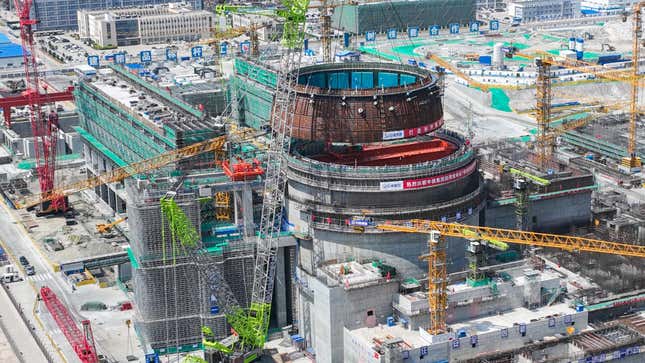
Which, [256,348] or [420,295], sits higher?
[420,295]

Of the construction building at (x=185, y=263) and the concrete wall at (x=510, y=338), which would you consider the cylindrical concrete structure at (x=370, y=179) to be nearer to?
the construction building at (x=185, y=263)

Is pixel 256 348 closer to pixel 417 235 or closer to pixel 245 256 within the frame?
pixel 245 256

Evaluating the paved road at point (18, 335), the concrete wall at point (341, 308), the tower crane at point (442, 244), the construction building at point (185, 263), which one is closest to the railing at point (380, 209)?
the tower crane at point (442, 244)

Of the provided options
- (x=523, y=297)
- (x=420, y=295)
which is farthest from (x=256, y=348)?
(x=523, y=297)

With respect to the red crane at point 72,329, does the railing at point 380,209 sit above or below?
above

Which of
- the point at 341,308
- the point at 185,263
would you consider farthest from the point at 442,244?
the point at 185,263

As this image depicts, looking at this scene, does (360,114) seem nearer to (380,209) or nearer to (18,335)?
(380,209)
